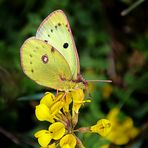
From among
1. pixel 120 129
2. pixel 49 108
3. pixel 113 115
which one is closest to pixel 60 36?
pixel 49 108

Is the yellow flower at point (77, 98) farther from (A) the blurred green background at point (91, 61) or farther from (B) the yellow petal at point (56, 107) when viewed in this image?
(A) the blurred green background at point (91, 61)

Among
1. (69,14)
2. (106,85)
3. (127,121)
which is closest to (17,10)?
(69,14)

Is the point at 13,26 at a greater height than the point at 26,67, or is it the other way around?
the point at 13,26

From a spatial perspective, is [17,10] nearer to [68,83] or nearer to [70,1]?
[70,1]

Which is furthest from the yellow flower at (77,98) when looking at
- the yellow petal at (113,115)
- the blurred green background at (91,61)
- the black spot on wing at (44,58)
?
the yellow petal at (113,115)

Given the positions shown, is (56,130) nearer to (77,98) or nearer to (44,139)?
(44,139)

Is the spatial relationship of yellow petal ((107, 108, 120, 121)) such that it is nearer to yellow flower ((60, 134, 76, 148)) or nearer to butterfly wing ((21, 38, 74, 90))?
butterfly wing ((21, 38, 74, 90))

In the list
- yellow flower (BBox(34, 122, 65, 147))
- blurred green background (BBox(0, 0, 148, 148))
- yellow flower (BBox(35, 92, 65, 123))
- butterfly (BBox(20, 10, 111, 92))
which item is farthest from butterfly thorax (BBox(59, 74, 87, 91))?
blurred green background (BBox(0, 0, 148, 148))
